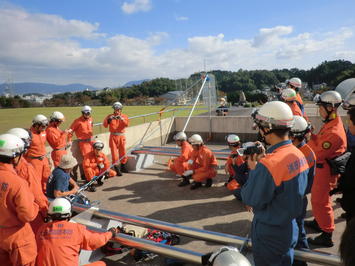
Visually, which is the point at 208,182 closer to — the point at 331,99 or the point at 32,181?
the point at 331,99

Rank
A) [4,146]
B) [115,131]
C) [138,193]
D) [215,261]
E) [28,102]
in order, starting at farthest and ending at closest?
[28,102]
[115,131]
[138,193]
[4,146]
[215,261]

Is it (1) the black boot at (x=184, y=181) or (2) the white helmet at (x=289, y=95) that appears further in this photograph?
(1) the black boot at (x=184, y=181)

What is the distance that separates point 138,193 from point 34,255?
3.45 m

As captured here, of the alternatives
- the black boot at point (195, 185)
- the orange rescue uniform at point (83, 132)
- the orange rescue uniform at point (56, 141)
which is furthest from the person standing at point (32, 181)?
the orange rescue uniform at point (83, 132)

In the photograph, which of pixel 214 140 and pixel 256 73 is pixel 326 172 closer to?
pixel 214 140

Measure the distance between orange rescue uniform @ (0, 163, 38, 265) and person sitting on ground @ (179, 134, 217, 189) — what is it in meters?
4.01

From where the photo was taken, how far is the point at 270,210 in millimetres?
2176

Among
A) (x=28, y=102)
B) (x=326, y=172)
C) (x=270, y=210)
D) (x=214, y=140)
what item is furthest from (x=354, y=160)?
(x=28, y=102)

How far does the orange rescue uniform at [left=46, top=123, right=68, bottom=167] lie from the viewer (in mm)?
6324

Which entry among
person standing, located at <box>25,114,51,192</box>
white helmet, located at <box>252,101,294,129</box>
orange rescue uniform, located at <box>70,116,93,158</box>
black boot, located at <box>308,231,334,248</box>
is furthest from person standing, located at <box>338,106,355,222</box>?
orange rescue uniform, located at <box>70,116,93,158</box>

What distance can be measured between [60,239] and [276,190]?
2130mm

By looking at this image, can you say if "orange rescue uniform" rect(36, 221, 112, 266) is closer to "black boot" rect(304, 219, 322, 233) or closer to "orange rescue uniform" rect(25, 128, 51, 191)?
"orange rescue uniform" rect(25, 128, 51, 191)

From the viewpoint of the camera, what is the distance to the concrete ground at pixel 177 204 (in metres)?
4.05

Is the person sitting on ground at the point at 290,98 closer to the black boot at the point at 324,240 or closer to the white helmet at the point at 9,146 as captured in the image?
the black boot at the point at 324,240
